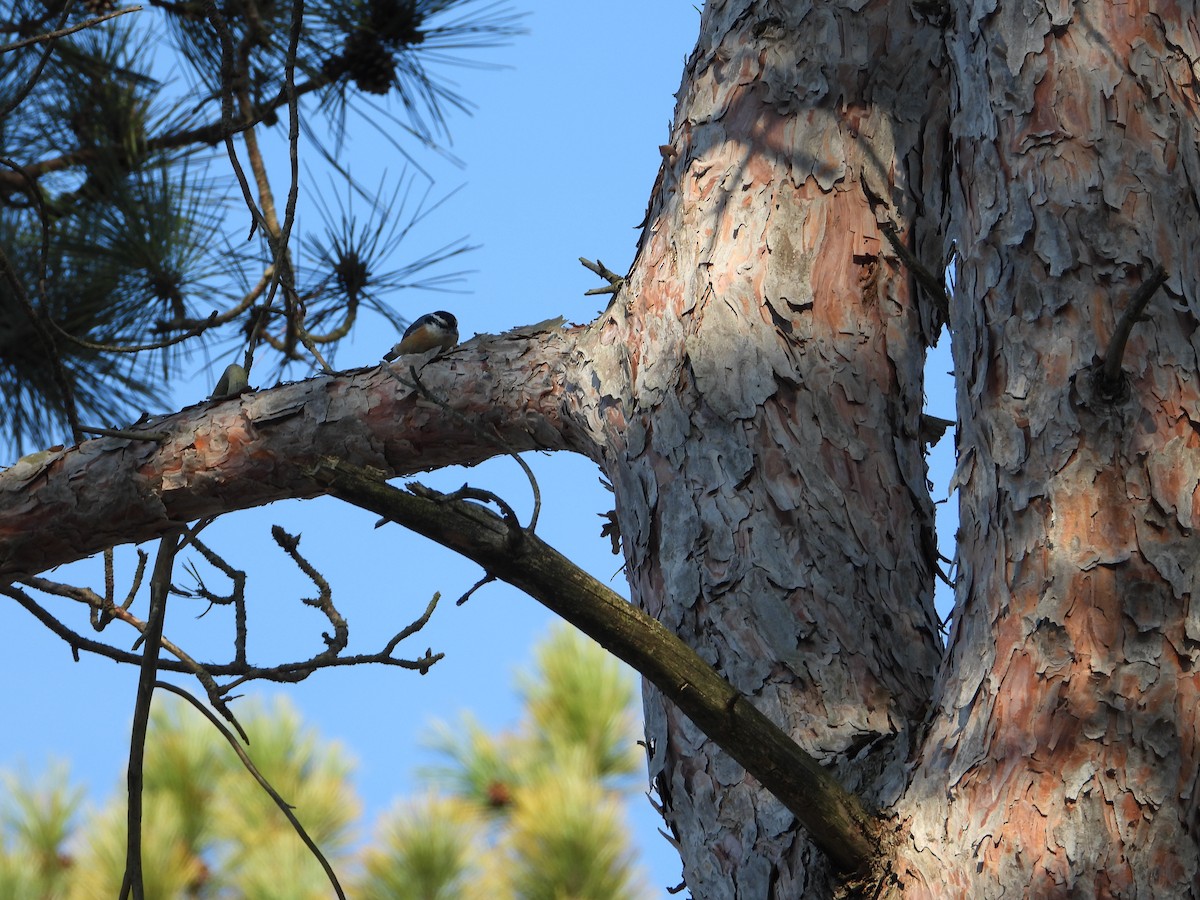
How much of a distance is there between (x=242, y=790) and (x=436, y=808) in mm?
1357

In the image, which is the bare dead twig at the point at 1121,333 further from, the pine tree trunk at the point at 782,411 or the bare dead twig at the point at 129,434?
the bare dead twig at the point at 129,434

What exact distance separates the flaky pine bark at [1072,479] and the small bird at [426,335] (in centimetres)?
144

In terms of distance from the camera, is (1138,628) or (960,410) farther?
(960,410)

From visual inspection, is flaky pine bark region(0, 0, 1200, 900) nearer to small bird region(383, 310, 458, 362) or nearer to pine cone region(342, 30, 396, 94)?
small bird region(383, 310, 458, 362)

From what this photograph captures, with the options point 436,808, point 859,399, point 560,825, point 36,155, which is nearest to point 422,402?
point 859,399

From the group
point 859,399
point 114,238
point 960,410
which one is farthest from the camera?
point 114,238

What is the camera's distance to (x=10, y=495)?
192 centimetres

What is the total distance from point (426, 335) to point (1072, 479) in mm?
1704

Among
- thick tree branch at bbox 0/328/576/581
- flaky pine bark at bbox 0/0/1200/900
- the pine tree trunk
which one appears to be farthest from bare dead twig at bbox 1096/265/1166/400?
thick tree branch at bbox 0/328/576/581

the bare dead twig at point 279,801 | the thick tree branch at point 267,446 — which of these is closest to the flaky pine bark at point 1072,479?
the thick tree branch at point 267,446

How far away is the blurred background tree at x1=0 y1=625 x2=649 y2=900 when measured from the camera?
5.78m

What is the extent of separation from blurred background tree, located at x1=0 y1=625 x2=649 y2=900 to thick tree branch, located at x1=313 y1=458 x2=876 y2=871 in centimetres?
482

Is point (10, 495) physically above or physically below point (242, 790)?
below

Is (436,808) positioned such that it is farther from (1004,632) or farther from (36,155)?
(1004,632)
